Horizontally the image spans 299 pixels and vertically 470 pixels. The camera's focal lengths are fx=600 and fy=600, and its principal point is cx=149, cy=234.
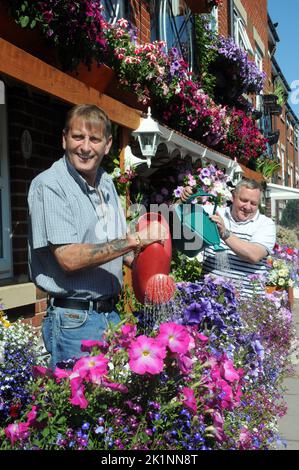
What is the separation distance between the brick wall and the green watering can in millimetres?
1095

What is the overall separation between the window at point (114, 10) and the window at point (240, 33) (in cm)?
668

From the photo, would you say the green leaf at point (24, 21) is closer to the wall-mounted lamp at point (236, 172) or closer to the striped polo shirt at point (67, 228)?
the striped polo shirt at point (67, 228)

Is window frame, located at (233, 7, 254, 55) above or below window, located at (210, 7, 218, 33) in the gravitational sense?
above

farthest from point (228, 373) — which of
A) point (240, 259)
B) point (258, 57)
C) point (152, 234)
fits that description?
point (258, 57)

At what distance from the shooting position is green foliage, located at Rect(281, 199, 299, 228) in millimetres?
29250

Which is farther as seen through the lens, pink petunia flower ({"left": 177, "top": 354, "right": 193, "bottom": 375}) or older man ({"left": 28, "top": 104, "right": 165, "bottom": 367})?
older man ({"left": 28, "top": 104, "right": 165, "bottom": 367})

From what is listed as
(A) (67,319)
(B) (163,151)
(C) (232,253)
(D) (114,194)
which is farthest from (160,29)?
(A) (67,319)

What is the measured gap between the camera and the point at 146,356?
1993 mm

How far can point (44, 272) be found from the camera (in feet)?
7.70

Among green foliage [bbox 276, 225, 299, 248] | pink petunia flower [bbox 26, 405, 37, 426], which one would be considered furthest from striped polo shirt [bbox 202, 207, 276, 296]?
green foliage [bbox 276, 225, 299, 248]

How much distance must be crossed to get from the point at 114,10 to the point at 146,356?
4.57 m

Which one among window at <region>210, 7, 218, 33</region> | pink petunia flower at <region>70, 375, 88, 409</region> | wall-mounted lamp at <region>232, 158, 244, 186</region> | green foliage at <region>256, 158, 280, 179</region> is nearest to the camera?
pink petunia flower at <region>70, 375, 88, 409</region>

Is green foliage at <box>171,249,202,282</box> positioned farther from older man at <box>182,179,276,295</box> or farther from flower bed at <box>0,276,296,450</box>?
flower bed at <box>0,276,296,450</box>

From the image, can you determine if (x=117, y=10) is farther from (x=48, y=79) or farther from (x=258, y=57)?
(x=258, y=57)
